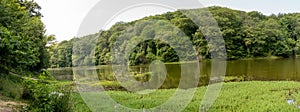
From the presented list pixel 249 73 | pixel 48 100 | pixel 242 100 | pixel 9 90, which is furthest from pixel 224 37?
pixel 48 100

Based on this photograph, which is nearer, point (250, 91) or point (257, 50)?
point (250, 91)

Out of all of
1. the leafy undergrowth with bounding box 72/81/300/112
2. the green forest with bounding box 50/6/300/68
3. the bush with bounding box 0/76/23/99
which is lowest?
the leafy undergrowth with bounding box 72/81/300/112

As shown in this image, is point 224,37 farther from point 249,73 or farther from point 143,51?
point 249,73

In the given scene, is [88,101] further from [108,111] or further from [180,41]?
[180,41]

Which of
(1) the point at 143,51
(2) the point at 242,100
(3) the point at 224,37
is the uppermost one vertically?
(3) the point at 224,37

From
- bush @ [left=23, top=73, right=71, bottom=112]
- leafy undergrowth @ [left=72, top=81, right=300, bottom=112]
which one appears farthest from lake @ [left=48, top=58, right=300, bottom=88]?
bush @ [left=23, top=73, right=71, bottom=112]

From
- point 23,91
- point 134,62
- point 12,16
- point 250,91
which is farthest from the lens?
point 134,62

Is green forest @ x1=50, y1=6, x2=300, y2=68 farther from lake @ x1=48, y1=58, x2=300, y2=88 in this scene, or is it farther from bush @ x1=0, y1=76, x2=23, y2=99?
bush @ x1=0, y1=76, x2=23, y2=99

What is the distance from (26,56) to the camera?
38.8 ft

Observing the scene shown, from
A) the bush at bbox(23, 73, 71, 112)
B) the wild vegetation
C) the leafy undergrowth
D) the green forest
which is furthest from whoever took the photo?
the green forest

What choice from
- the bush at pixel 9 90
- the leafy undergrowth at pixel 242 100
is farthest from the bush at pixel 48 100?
the bush at pixel 9 90

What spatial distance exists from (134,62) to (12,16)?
39.0m

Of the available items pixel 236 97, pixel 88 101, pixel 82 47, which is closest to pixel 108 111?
pixel 88 101

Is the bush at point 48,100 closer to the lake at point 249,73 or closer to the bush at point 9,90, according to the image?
the bush at point 9,90
